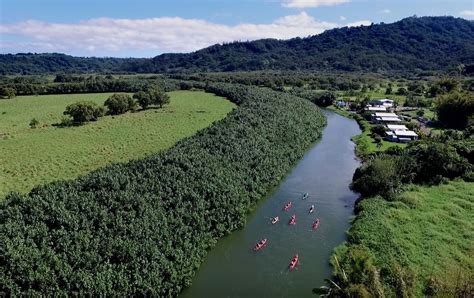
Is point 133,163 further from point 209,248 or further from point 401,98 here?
point 401,98

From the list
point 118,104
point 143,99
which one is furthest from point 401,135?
point 118,104

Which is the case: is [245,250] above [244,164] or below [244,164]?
below

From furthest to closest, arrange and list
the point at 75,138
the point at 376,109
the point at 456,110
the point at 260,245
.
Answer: the point at 376,109
the point at 456,110
the point at 75,138
the point at 260,245

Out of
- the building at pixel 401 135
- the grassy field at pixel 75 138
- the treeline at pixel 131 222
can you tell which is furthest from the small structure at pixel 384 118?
the treeline at pixel 131 222

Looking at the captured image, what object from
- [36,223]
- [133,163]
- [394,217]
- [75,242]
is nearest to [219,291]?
[75,242]

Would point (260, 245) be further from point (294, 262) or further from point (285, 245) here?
point (294, 262)
